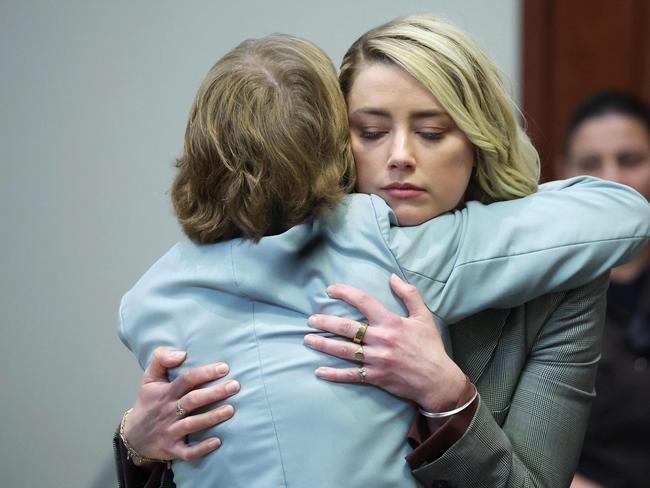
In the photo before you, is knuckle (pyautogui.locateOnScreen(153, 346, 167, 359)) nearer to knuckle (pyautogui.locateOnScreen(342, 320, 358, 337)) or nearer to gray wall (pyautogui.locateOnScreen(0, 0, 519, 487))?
knuckle (pyautogui.locateOnScreen(342, 320, 358, 337))

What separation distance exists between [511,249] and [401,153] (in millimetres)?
211

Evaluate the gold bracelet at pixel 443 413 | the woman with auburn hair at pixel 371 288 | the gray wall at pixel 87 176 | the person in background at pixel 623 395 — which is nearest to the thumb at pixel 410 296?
the woman with auburn hair at pixel 371 288

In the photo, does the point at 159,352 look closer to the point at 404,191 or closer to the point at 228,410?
the point at 228,410

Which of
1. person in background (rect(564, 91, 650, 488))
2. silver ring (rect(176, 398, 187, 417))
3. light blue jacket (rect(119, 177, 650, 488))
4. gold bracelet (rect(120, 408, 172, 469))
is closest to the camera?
light blue jacket (rect(119, 177, 650, 488))

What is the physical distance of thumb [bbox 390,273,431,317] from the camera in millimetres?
1094

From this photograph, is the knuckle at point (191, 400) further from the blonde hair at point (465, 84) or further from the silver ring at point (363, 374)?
the blonde hair at point (465, 84)

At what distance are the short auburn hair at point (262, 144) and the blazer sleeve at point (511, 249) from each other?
5.2 inches

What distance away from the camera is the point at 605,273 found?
4.08 ft

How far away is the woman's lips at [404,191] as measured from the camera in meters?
1.21

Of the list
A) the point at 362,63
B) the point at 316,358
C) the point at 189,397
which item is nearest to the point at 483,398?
the point at 316,358

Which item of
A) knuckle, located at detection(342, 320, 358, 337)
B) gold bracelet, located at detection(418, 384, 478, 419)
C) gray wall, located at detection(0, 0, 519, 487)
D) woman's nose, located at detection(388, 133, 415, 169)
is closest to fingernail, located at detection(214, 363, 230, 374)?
knuckle, located at detection(342, 320, 358, 337)

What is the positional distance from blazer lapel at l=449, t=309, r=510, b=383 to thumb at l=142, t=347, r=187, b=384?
406 mm

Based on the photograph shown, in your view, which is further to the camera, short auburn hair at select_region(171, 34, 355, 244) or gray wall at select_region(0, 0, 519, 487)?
gray wall at select_region(0, 0, 519, 487)

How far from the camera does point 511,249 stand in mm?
1128
